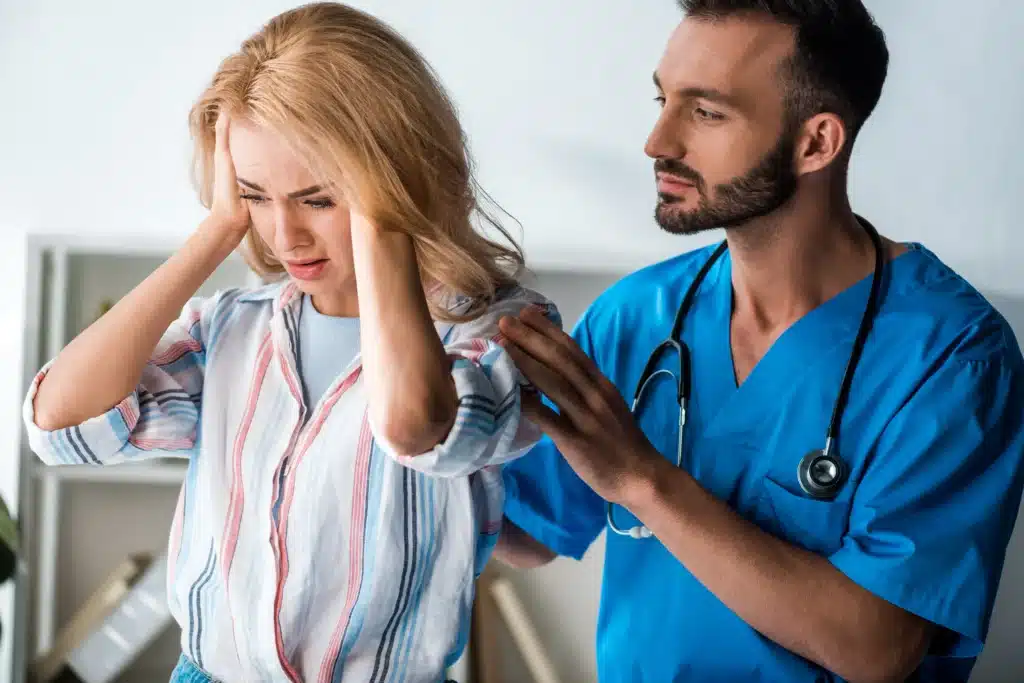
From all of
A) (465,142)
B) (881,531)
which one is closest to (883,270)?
(881,531)

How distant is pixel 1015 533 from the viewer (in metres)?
2.13

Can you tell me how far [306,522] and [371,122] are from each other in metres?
0.34

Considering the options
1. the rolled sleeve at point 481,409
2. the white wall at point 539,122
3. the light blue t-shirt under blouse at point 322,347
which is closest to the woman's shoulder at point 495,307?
the rolled sleeve at point 481,409

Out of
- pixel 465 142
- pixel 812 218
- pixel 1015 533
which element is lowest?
pixel 1015 533

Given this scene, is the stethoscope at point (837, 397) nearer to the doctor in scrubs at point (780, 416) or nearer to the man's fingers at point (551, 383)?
the doctor in scrubs at point (780, 416)

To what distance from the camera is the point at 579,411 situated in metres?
0.97

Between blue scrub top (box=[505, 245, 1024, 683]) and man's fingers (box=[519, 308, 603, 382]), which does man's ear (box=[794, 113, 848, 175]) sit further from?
man's fingers (box=[519, 308, 603, 382])

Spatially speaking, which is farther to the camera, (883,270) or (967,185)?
(967,185)

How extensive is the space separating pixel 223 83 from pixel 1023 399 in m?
0.82

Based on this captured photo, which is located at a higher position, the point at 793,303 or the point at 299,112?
the point at 299,112

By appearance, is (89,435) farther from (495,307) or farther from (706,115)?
(706,115)

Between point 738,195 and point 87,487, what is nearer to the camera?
point 738,195

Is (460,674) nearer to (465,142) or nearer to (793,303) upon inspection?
(793,303)

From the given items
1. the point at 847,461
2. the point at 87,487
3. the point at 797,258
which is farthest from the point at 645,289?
the point at 87,487
